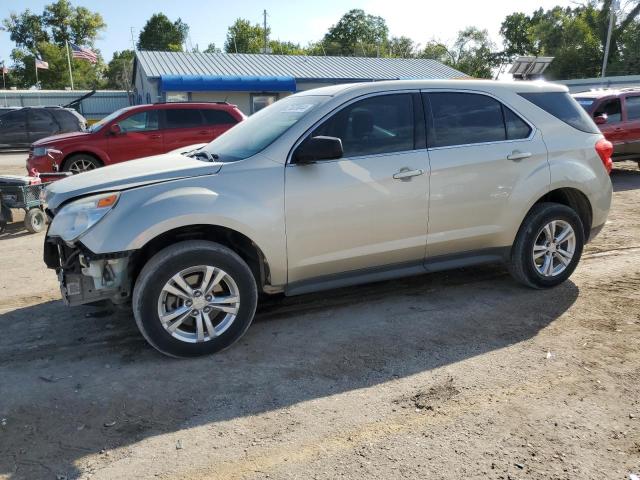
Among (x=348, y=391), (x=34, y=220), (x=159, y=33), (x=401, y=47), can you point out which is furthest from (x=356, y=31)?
(x=348, y=391)

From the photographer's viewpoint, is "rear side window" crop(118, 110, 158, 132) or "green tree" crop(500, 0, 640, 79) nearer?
"rear side window" crop(118, 110, 158, 132)

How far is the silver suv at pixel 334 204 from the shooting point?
12.2 feet

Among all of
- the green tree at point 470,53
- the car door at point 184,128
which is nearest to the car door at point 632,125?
the car door at point 184,128

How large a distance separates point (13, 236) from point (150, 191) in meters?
5.18

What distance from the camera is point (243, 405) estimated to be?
10.8 ft

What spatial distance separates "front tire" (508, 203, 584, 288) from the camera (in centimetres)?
482

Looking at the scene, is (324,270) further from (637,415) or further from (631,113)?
(631,113)

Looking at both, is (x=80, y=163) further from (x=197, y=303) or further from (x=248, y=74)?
(x=248, y=74)

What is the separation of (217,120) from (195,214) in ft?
26.9

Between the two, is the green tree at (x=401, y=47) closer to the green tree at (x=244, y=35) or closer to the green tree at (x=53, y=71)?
the green tree at (x=244, y=35)

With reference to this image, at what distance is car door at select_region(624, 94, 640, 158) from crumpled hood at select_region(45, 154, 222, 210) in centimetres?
1054

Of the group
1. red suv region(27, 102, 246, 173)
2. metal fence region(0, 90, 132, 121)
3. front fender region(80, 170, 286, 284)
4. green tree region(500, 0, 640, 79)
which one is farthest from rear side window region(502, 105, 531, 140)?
green tree region(500, 0, 640, 79)

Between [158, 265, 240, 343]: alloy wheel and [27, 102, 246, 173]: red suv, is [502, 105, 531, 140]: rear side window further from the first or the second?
[27, 102, 246, 173]: red suv

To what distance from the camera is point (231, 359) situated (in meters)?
A: 3.87
